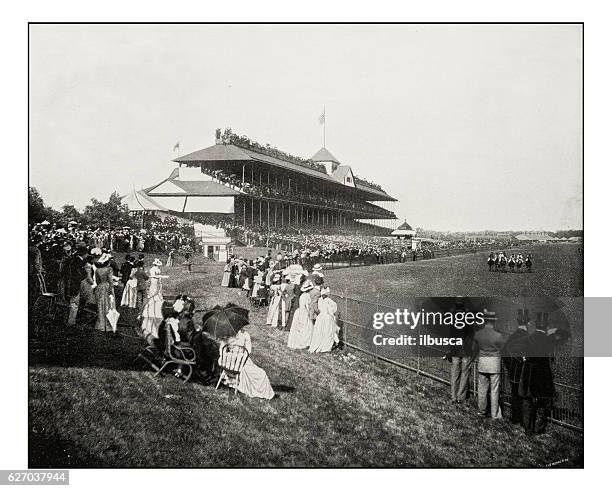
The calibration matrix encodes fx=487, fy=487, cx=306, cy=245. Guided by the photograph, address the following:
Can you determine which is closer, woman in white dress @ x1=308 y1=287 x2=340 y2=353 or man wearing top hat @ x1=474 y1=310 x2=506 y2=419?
man wearing top hat @ x1=474 y1=310 x2=506 y2=419

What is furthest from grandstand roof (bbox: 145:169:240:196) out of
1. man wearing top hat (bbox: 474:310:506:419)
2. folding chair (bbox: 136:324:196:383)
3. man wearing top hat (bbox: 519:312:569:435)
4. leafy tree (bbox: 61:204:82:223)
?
man wearing top hat (bbox: 519:312:569:435)

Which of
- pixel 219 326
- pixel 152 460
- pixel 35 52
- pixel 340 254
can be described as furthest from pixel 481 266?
pixel 35 52

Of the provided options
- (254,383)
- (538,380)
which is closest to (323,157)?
(254,383)

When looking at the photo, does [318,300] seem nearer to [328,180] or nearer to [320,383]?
[320,383]

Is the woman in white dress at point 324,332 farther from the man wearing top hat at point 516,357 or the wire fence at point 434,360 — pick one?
the man wearing top hat at point 516,357

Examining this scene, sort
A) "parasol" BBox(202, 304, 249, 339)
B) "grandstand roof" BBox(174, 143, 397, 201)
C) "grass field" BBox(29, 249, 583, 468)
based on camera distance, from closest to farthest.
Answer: "grass field" BBox(29, 249, 583, 468) < "parasol" BBox(202, 304, 249, 339) < "grandstand roof" BBox(174, 143, 397, 201)

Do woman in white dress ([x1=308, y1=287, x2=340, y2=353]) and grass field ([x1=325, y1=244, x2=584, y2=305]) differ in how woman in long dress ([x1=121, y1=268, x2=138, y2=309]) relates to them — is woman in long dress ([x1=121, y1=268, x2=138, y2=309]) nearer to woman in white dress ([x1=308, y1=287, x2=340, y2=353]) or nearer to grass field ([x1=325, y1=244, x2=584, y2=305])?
woman in white dress ([x1=308, y1=287, x2=340, y2=353])

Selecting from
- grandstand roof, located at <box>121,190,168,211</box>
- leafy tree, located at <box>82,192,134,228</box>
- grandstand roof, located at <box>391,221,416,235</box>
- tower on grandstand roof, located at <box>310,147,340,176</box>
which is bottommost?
grandstand roof, located at <box>391,221,416,235</box>
